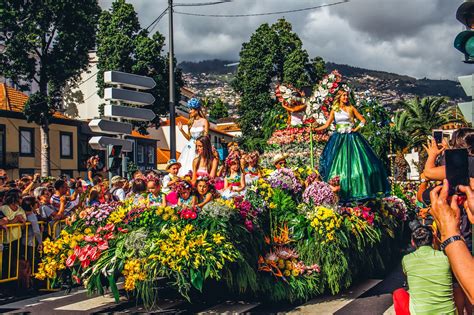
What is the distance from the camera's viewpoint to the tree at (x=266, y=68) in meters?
45.3

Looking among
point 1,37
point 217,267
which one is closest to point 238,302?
point 217,267

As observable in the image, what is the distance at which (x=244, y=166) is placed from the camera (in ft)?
34.1

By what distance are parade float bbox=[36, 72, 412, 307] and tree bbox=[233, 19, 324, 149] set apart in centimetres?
3493

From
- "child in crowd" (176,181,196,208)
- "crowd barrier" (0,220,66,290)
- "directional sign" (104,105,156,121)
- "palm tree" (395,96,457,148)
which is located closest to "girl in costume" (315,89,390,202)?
"child in crowd" (176,181,196,208)

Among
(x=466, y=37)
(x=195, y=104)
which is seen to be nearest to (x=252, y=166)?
(x=195, y=104)

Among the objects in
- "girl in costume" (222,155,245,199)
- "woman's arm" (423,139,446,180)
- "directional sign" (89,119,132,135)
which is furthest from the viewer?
"directional sign" (89,119,132,135)

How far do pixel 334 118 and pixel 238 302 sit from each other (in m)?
4.68

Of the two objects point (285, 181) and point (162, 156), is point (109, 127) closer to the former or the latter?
point (285, 181)

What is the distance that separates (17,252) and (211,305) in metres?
3.96

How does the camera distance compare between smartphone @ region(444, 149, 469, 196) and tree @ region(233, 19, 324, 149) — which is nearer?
smartphone @ region(444, 149, 469, 196)

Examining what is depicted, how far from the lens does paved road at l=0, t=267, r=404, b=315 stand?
7938 millimetres

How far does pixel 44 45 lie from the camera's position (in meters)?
35.8

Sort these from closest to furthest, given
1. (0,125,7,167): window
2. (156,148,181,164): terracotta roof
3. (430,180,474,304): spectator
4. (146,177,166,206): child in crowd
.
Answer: (430,180,474,304): spectator
(146,177,166,206): child in crowd
(0,125,7,167): window
(156,148,181,164): terracotta roof

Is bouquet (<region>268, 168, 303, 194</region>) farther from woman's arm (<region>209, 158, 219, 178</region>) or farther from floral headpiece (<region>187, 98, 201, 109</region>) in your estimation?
floral headpiece (<region>187, 98, 201, 109</region>)
